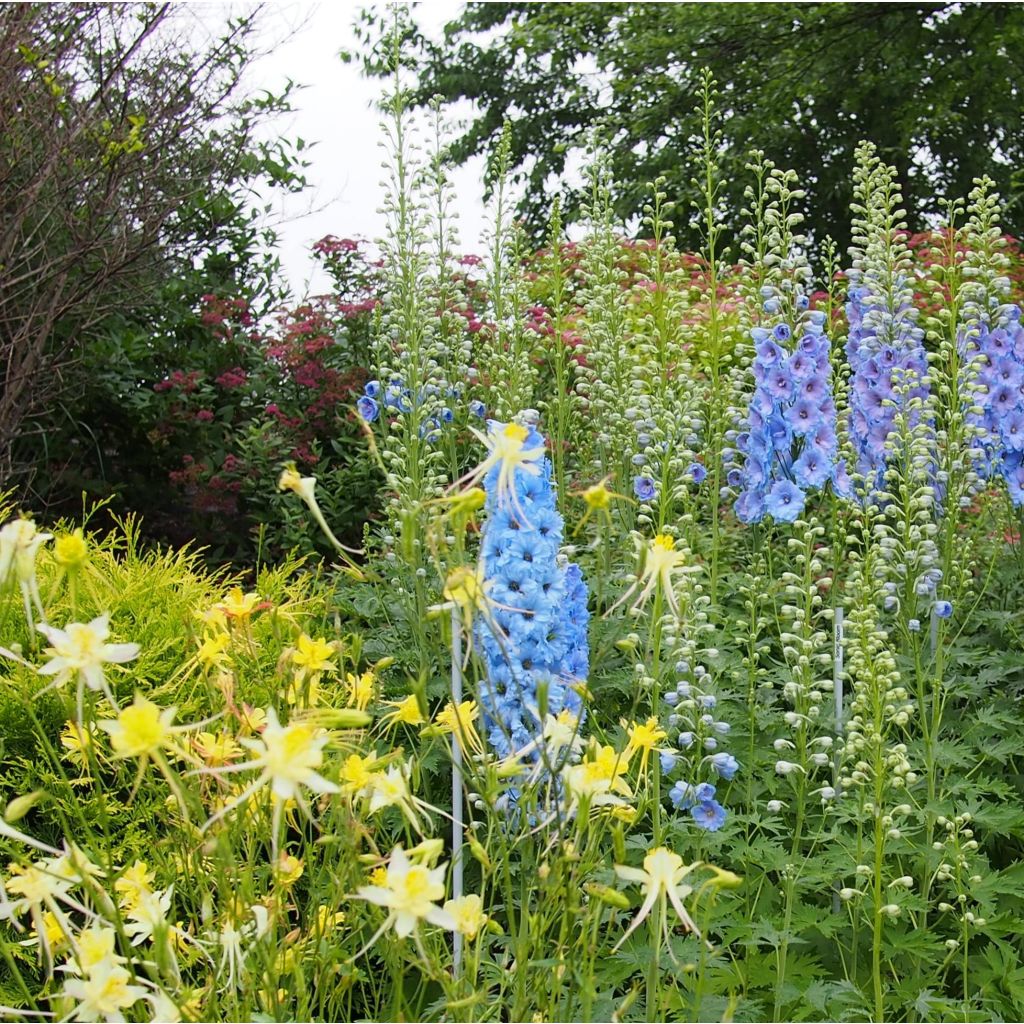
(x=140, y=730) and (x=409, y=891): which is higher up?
(x=140, y=730)

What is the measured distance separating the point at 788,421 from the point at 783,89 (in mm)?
10989

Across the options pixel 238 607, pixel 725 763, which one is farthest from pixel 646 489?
pixel 238 607

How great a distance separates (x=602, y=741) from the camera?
11.2 ft

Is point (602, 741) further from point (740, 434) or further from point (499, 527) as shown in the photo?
point (499, 527)

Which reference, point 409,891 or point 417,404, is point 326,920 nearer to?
point 409,891

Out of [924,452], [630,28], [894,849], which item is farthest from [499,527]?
A: [630,28]

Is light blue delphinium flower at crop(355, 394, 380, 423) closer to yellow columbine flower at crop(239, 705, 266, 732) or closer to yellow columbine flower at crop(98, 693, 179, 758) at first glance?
yellow columbine flower at crop(239, 705, 266, 732)

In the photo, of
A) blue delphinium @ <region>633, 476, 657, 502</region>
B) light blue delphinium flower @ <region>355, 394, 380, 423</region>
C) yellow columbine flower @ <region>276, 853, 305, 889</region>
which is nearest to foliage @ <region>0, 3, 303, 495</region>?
light blue delphinium flower @ <region>355, 394, 380, 423</region>

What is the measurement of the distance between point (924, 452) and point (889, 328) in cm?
70

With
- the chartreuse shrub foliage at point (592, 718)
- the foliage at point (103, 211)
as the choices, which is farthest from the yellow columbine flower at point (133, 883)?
the foliage at point (103, 211)

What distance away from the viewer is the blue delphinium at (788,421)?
327 centimetres

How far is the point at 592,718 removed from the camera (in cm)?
257

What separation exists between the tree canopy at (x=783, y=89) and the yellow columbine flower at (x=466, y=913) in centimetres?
1040

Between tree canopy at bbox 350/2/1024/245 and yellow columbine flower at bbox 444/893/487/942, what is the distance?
34.1ft
